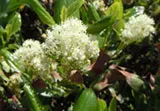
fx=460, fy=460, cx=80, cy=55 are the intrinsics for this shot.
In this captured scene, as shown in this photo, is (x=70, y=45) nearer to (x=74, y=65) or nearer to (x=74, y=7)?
(x=74, y=65)

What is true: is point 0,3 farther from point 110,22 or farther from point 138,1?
point 138,1

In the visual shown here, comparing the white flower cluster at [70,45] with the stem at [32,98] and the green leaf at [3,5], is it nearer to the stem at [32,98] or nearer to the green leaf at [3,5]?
the stem at [32,98]

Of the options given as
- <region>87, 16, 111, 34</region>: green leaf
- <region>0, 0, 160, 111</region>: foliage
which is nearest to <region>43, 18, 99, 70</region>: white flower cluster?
<region>0, 0, 160, 111</region>: foliage

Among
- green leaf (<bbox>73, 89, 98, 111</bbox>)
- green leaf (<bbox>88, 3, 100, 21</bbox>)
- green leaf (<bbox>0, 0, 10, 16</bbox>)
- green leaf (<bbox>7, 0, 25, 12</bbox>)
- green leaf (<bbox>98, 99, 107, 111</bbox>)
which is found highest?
green leaf (<bbox>0, 0, 10, 16</bbox>)

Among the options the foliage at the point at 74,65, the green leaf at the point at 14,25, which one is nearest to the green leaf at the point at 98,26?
the foliage at the point at 74,65

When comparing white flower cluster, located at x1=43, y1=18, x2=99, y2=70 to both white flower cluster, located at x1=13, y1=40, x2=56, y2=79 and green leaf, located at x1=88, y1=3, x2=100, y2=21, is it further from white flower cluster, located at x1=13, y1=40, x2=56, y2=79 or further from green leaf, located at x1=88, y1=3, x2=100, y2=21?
green leaf, located at x1=88, y1=3, x2=100, y2=21

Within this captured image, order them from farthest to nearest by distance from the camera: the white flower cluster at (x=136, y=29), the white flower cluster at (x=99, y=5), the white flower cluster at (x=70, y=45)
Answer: the white flower cluster at (x=99, y=5)
the white flower cluster at (x=136, y=29)
the white flower cluster at (x=70, y=45)

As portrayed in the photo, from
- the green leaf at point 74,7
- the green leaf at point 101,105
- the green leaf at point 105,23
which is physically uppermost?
the green leaf at point 74,7
